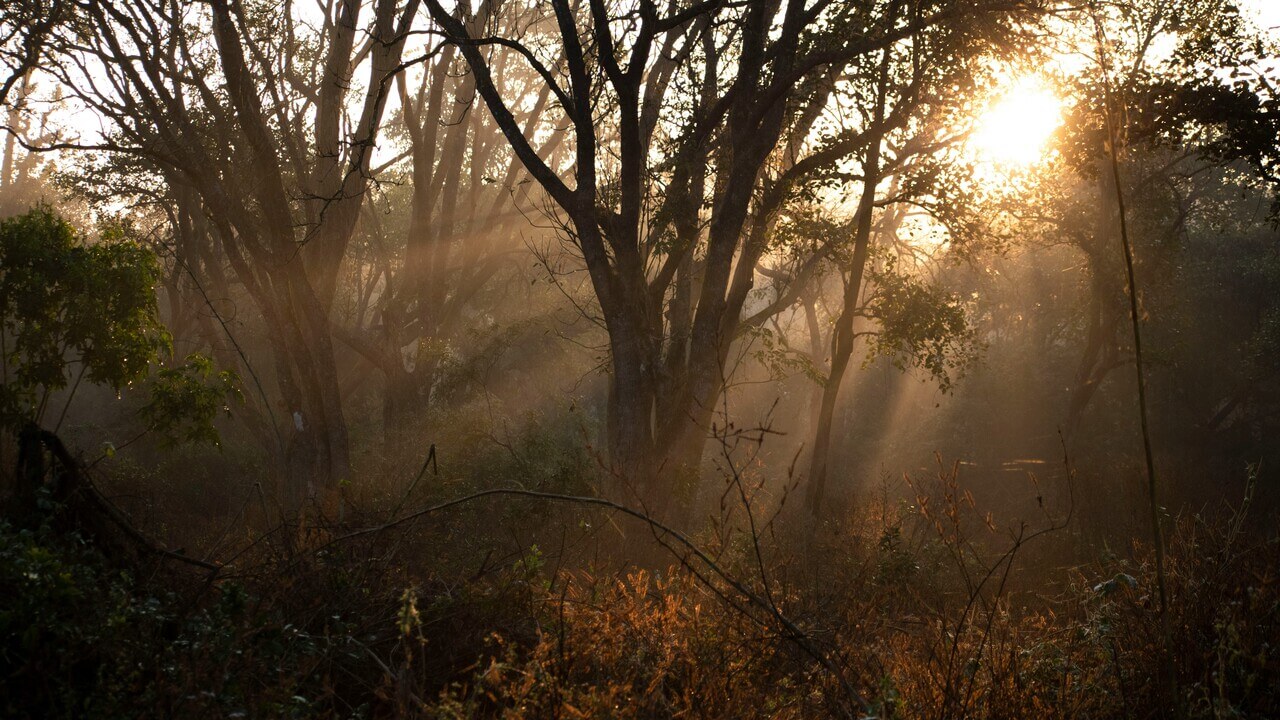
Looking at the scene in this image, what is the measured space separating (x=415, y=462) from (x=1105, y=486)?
14.2m

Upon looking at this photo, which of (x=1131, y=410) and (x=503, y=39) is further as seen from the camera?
(x=1131, y=410)

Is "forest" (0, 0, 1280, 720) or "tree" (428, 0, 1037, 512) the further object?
"tree" (428, 0, 1037, 512)

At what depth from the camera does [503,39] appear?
9750 mm

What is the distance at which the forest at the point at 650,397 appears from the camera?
4145 millimetres

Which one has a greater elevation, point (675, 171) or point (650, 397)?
point (675, 171)

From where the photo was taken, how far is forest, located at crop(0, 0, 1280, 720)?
4145 mm

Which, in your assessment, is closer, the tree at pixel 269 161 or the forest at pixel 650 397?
the forest at pixel 650 397

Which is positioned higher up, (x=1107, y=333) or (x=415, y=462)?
(x=1107, y=333)

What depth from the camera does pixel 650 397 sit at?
1130 centimetres

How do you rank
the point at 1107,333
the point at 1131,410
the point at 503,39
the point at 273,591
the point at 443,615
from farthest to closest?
1. the point at 1131,410
2. the point at 1107,333
3. the point at 503,39
4. the point at 443,615
5. the point at 273,591

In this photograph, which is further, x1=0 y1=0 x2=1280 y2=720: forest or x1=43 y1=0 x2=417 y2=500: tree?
x1=43 y1=0 x2=417 y2=500: tree

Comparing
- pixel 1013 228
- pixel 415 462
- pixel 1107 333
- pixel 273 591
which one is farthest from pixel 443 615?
pixel 1107 333

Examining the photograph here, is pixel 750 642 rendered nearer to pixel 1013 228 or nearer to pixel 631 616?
pixel 631 616

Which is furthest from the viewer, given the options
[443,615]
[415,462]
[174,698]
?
[415,462]
